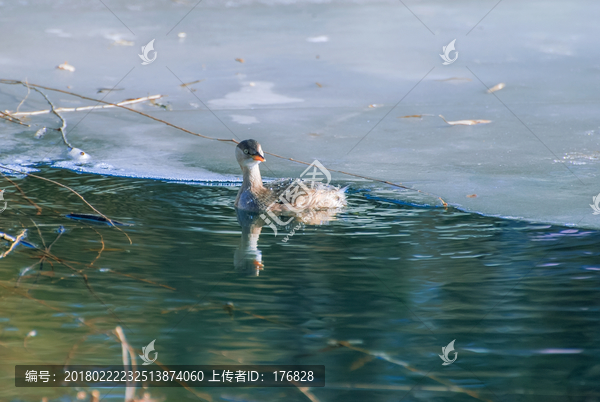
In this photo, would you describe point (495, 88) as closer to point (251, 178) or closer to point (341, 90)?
point (341, 90)

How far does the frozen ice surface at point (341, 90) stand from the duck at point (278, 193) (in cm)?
47

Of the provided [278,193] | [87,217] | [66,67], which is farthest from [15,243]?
[66,67]

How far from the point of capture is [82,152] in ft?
22.1

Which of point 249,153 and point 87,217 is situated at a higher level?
point 249,153

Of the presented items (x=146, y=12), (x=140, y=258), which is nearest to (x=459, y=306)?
(x=140, y=258)

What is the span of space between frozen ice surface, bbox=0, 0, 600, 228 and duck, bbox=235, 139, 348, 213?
1.53 feet

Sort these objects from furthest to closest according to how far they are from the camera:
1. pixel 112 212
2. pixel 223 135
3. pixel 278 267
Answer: pixel 223 135 < pixel 112 212 < pixel 278 267

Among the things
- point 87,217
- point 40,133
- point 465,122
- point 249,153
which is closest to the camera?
point 87,217

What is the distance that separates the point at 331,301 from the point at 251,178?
95.1 inches

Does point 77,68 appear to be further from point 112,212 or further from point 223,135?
point 112,212

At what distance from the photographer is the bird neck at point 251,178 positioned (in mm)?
5730

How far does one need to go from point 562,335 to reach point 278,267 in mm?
1685

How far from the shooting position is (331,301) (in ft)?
11.6

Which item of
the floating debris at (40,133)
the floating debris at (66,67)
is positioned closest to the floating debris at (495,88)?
the floating debris at (40,133)
